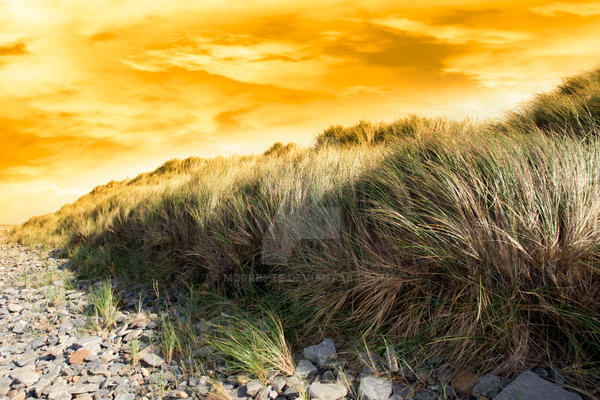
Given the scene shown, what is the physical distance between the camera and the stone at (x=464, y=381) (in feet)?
7.70

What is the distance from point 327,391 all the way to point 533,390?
1169mm

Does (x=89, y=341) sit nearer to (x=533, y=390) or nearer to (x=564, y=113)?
(x=533, y=390)

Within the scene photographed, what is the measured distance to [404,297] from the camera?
9.66 feet

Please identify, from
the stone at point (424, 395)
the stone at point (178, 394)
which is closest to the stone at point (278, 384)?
the stone at point (178, 394)

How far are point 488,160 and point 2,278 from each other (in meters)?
9.17

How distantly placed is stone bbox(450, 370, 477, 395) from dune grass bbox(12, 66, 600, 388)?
9 cm

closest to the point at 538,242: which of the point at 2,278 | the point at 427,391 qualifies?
the point at 427,391

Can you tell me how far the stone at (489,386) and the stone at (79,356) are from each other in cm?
320

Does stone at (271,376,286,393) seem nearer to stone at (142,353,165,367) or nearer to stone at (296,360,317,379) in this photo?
stone at (296,360,317,379)

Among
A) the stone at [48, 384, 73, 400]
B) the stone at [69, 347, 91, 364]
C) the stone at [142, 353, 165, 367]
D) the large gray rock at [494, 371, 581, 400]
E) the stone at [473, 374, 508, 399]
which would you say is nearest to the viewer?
the large gray rock at [494, 371, 581, 400]

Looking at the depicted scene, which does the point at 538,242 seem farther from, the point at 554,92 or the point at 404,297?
the point at 554,92

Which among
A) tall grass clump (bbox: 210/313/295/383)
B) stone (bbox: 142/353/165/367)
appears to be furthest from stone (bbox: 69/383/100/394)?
tall grass clump (bbox: 210/313/295/383)

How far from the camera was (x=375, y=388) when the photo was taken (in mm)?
2414

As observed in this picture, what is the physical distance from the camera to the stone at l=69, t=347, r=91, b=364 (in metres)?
3.42
